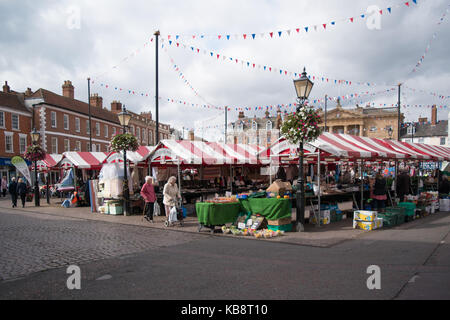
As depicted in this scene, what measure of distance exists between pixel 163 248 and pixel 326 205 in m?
6.20

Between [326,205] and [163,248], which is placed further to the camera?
[326,205]

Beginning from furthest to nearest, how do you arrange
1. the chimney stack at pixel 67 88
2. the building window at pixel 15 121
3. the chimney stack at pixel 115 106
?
1. the chimney stack at pixel 115 106
2. the chimney stack at pixel 67 88
3. the building window at pixel 15 121

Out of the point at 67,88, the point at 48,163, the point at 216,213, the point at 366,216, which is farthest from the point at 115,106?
the point at 366,216

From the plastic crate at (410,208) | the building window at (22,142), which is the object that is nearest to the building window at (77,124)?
the building window at (22,142)

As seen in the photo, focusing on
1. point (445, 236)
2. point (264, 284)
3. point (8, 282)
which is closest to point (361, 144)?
point (445, 236)

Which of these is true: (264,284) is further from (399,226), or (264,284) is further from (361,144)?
(361,144)

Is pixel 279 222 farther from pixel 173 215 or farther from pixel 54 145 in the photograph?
pixel 54 145

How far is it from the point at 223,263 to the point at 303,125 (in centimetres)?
495

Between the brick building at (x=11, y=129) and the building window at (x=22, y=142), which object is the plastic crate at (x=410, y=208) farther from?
the building window at (x=22, y=142)

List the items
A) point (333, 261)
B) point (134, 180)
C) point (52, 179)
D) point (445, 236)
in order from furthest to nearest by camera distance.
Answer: point (52, 179), point (134, 180), point (445, 236), point (333, 261)

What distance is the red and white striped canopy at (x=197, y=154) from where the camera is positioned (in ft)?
42.2

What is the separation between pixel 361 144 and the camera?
Answer: 13461 mm

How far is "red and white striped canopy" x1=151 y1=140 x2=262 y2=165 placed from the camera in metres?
12.9

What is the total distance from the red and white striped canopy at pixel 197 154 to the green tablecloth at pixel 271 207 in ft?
12.5
